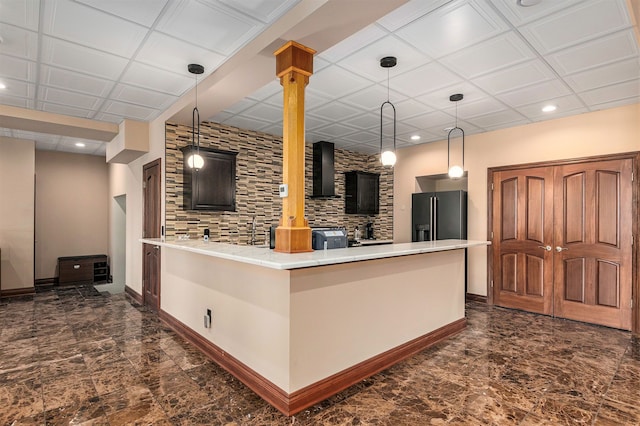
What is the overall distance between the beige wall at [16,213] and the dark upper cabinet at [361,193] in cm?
578

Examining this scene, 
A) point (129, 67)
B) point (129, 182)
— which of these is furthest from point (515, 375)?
point (129, 182)

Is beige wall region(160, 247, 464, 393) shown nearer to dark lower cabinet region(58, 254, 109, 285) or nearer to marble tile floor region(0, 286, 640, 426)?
marble tile floor region(0, 286, 640, 426)

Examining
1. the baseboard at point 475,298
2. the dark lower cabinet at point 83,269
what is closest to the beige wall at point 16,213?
the dark lower cabinet at point 83,269

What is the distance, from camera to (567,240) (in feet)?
15.4

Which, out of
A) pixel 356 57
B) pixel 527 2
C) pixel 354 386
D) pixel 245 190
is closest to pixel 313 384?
pixel 354 386

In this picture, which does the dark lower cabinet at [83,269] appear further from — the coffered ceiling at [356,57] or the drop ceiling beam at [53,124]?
the coffered ceiling at [356,57]

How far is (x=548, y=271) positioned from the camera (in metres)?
4.87

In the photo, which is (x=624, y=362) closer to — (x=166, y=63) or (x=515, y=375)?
(x=515, y=375)

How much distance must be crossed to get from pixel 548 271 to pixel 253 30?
4.87 m

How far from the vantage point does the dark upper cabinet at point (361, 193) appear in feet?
22.3

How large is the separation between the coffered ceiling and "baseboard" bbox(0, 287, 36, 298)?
3.48 meters

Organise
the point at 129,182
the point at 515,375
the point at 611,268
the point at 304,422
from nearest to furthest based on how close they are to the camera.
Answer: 1. the point at 304,422
2. the point at 515,375
3. the point at 611,268
4. the point at 129,182

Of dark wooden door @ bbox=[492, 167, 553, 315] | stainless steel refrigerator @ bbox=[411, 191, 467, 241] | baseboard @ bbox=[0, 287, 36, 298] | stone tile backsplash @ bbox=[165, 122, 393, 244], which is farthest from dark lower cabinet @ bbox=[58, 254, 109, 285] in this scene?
dark wooden door @ bbox=[492, 167, 553, 315]

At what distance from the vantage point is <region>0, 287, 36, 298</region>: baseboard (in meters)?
5.89
